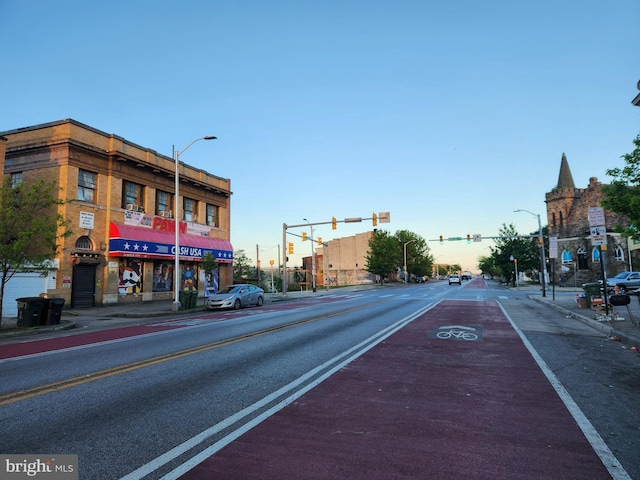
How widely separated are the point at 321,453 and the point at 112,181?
25.3 metres

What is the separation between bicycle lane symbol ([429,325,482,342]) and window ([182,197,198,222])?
24.4 metres

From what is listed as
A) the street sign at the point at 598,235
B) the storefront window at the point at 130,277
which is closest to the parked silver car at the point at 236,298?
the storefront window at the point at 130,277

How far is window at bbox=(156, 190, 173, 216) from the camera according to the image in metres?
28.7

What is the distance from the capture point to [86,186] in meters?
23.4

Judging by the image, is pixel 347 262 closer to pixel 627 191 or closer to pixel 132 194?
pixel 132 194

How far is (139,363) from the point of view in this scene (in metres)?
7.77

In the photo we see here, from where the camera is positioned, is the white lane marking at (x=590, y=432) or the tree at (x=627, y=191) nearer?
the white lane marking at (x=590, y=432)

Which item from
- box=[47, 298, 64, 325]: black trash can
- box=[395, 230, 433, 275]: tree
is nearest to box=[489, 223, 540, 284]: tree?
box=[395, 230, 433, 275]: tree

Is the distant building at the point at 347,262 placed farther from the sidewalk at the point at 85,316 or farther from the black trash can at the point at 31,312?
the black trash can at the point at 31,312

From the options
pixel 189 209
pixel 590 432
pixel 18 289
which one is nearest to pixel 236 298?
pixel 18 289

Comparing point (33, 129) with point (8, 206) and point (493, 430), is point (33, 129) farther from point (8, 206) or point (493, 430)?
point (493, 430)

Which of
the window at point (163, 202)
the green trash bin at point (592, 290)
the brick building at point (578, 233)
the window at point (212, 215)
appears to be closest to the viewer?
the green trash bin at point (592, 290)

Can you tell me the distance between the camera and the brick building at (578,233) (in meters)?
43.2

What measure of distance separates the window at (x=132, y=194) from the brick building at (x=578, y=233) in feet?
142
